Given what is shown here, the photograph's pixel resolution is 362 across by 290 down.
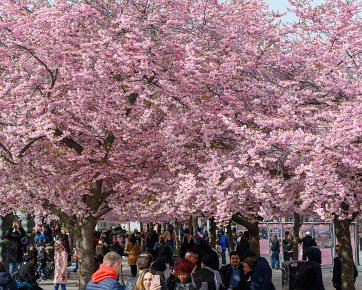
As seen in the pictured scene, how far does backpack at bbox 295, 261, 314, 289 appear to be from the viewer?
1262cm

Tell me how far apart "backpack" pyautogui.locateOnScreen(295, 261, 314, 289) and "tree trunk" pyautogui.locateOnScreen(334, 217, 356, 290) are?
8.06 metres

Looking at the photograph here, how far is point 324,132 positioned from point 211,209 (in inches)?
124

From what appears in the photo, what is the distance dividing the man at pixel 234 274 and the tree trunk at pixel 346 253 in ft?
24.5

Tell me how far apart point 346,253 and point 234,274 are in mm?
8129

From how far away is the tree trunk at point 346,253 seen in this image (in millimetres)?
20406

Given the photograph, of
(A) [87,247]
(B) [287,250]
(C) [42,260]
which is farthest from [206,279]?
(B) [287,250]

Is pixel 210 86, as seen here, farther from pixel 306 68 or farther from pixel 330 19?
pixel 330 19

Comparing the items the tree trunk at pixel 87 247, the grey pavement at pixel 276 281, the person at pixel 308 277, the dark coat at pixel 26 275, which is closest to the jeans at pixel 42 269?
the grey pavement at pixel 276 281

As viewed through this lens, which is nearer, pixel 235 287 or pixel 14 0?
pixel 235 287

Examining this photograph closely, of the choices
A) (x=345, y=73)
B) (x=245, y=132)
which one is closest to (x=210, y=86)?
(x=245, y=132)

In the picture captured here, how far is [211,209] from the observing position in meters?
18.0

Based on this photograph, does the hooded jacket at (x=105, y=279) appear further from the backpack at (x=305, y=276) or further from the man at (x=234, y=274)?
the backpack at (x=305, y=276)

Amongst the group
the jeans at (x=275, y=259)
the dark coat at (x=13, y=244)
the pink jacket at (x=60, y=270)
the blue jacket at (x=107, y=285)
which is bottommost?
the blue jacket at (x=107, y=285)

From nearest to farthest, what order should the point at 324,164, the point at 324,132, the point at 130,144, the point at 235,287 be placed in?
1. the point at 235,287
2. the point at 324,164
3. the point at 324,132
4. the point at 130,144
